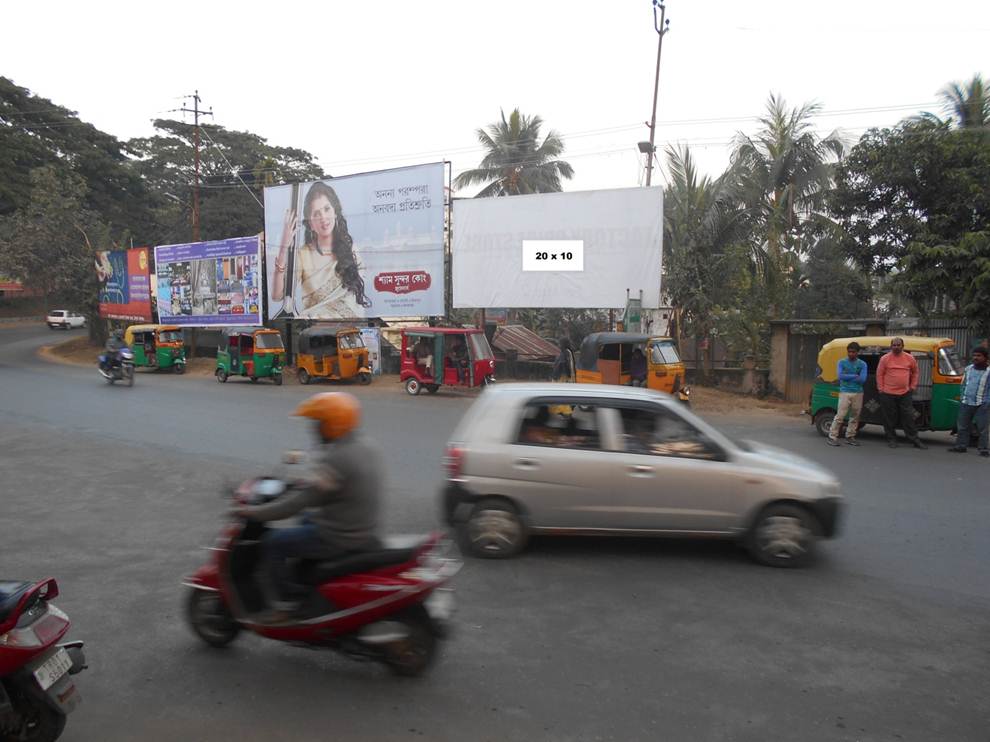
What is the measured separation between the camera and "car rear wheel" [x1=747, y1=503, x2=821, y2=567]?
572 centimetres

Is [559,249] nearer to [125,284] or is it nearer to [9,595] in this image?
[9,595]

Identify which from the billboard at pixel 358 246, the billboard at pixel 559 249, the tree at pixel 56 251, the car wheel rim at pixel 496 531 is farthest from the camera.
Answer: the tree at pixel 56 251

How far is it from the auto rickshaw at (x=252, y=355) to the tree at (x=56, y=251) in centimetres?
1761

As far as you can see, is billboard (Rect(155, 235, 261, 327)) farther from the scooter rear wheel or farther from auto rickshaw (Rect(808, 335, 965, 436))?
the scooter rear wheel

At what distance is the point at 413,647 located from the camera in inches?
153

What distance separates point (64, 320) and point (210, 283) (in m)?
26.4

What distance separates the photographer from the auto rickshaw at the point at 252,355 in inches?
916

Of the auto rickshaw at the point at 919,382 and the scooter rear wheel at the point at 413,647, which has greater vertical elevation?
the auto rickshaw at the point at 919,382

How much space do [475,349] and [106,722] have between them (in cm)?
1601

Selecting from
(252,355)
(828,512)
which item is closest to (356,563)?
(828,512)

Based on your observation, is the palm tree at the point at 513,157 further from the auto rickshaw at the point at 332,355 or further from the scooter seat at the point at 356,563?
the scooter seat at the point at 356,563

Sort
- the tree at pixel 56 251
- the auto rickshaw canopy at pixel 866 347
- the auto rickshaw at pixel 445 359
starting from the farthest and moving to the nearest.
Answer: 1. the tree at pixel 56 251
2. the auto rickshaw at pixel 445 359
3. the auto rickshaw canopy at pixel 866 347

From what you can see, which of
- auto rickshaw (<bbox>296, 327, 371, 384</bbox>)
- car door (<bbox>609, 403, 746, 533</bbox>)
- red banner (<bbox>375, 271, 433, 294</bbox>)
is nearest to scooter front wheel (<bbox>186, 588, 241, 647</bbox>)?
car door (<bbox>609, 403, 746, 533</bbox>)

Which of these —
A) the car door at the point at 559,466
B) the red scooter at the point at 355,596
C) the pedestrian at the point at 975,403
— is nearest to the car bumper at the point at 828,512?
the car door at the point at 559,466
